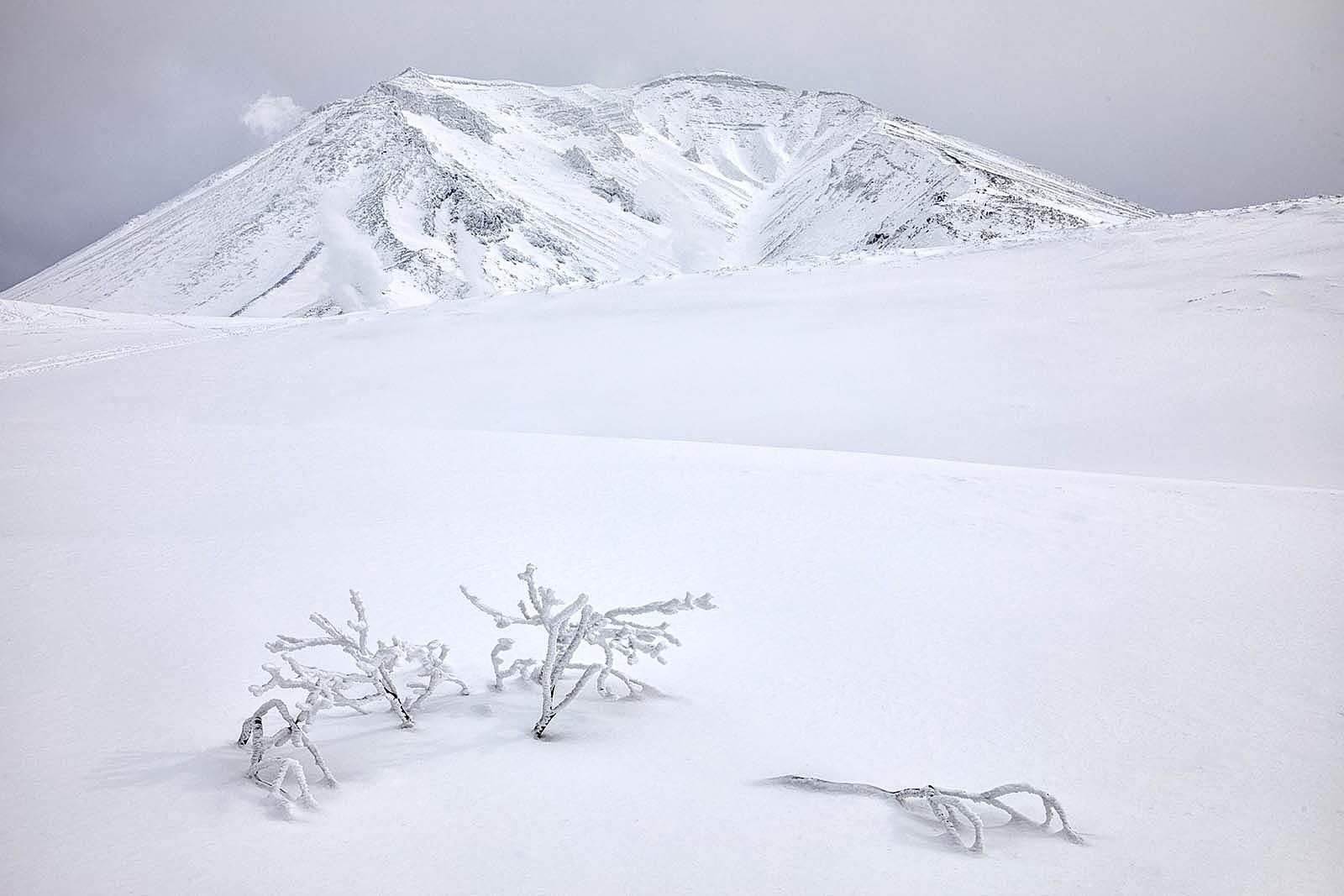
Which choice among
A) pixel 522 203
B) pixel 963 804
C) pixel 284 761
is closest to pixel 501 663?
pixel 284 761

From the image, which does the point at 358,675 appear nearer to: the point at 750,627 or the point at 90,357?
the point at 750,627

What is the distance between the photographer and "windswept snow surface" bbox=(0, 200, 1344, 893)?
1.69 m

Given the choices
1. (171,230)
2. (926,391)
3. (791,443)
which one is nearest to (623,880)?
(791,443)

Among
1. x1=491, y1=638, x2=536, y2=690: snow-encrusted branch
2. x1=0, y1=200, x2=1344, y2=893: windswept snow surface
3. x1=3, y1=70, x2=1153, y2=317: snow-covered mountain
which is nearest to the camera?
x1=0, y1=200, x2=1344, y2=893: windswept snow surface

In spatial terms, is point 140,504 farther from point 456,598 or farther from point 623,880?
point 623,880

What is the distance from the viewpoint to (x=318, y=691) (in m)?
1.92

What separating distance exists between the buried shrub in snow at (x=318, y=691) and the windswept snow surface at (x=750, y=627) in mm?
77

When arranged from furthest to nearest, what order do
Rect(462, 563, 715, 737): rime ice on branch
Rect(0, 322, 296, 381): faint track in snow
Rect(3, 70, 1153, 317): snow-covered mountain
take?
Rect(3, 70, 1153, 317): snow-covered mountain
Rect(0, 322, 296, 381): faint track in snow
Rect(462, 563, 715, 737): rime ice on branch

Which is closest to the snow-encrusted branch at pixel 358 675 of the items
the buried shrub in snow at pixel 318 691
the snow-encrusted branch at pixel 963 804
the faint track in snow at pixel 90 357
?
the buried shrub in snow at pixel 318 691

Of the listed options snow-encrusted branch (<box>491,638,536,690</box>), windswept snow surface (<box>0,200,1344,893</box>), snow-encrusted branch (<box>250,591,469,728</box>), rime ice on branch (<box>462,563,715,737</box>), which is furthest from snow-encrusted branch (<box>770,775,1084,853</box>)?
snow-encrusted branch (<box>250,591,469,728</box>)

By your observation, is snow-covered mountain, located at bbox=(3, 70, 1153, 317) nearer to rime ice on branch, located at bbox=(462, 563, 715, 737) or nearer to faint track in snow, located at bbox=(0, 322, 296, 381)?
faint track in snow, located at bbox=(0, 322, 296, 381)

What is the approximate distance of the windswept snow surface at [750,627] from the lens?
5.55 ft

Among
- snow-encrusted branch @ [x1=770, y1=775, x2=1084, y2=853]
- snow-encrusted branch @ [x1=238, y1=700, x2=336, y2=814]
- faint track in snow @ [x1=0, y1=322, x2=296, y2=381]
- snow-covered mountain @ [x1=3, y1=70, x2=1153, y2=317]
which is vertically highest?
snow-covered mountain @ [x1=3, y1=70, x2=1153, y2=317]

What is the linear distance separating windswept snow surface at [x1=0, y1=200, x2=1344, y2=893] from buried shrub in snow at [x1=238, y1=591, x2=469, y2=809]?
0.25 feet
